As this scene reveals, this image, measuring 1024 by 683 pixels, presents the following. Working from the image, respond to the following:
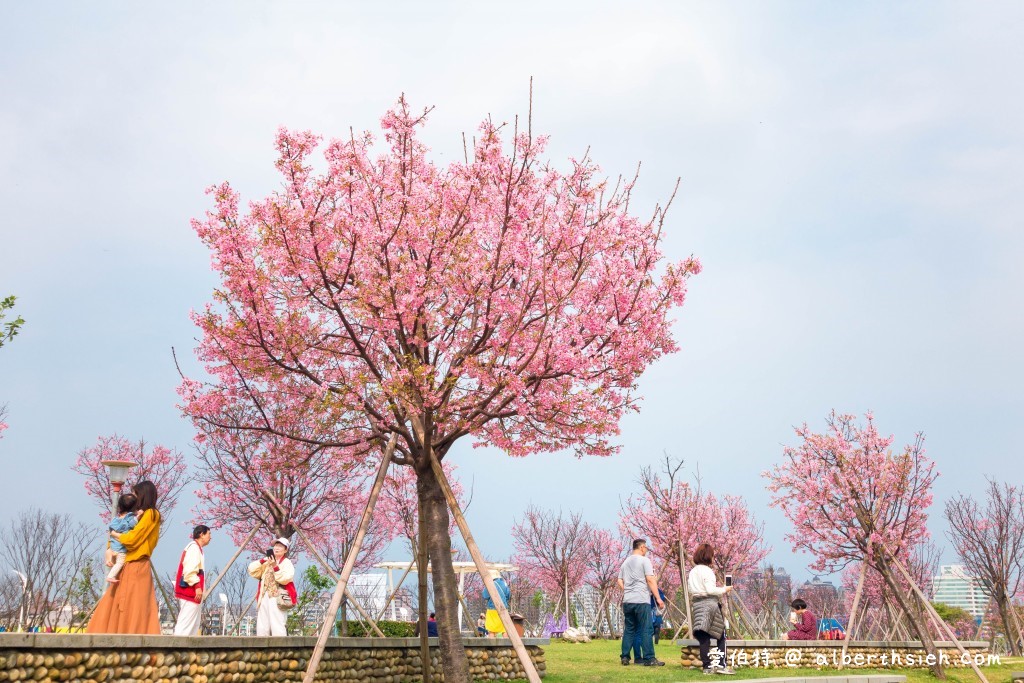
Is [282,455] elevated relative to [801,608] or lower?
elevated

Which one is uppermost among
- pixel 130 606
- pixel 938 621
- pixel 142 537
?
pixel 142 537

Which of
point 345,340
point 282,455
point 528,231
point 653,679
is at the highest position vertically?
point 528,231

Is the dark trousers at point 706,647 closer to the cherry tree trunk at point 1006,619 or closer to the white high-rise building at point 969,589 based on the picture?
the cherry tree trunk at point 1006,619

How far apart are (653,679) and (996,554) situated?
18.4 metres

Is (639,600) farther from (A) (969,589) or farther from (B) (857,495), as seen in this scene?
(A) (969,589)

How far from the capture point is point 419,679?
11.0 m

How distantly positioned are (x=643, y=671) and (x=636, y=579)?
122cm

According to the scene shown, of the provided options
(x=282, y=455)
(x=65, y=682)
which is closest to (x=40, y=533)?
(x=282, y=455)

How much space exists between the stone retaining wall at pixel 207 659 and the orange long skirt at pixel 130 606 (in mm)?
1097

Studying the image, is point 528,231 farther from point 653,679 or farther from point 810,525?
point 810,525

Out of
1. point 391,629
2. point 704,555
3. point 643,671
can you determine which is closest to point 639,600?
point 643,671

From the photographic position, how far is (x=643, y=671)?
12.1 meters

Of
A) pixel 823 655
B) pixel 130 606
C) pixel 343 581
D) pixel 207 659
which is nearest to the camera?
pixel 207 659

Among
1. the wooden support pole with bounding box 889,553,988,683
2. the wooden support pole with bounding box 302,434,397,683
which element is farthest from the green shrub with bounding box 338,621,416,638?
the wooden support pole with bounding box 302,434,397,683
